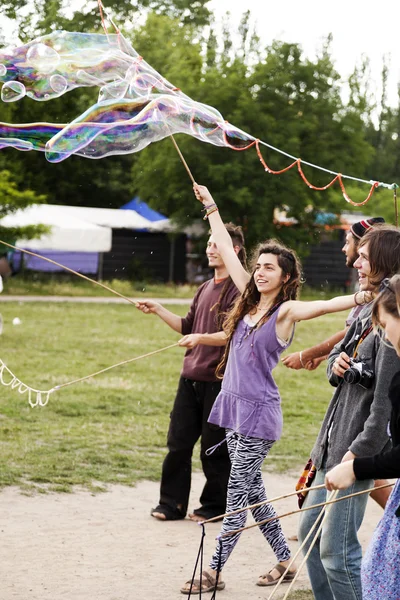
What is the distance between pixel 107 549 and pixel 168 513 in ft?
2.60

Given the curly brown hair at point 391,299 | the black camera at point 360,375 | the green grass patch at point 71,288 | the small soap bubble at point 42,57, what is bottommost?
the green grass patch at point 71,288

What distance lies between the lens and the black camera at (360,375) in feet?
11.8

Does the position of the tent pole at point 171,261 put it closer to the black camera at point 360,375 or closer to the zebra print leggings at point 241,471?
the zebra print leggings at point 241,471

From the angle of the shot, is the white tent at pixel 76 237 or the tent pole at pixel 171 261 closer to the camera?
the white tent at pixel 76 237

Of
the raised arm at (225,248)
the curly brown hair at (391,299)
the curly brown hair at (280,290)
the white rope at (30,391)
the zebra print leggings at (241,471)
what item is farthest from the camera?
the white rope at (30,391)

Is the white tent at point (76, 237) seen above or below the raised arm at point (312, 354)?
below

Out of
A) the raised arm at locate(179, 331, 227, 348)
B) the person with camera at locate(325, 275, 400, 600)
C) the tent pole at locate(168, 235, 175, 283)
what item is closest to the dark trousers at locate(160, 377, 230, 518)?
the raised arm at locate(179, 331, 227, 348)

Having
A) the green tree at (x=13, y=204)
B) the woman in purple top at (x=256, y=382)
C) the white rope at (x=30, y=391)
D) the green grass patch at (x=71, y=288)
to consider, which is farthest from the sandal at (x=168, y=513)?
the green grass patch at (x=71, y=288)

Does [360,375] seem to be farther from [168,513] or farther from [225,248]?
[168,513]

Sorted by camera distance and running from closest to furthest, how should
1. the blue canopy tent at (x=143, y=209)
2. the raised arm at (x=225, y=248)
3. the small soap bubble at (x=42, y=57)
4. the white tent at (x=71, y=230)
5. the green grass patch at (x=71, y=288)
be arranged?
the raised arm at (x=225, y=248) → the small soap bubble at (x=42, y=57) → the green grass patch at (x=71, y=288) → the white tent at (x=71, y=230) → the blue canopy tent at (x=143, y=209)

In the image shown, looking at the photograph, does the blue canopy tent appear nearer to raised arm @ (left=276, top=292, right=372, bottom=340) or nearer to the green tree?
the green tree

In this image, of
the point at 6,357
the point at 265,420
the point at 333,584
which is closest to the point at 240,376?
the point at 265,420

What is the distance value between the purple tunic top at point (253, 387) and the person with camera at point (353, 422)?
69 cm

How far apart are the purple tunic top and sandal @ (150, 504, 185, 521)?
147cm
